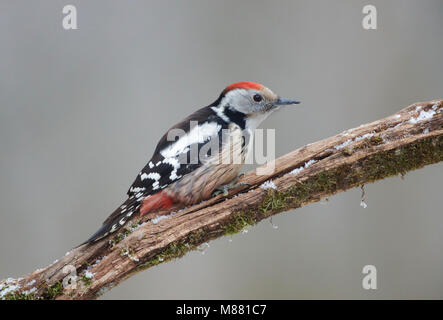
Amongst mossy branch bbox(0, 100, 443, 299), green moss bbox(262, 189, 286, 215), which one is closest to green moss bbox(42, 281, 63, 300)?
mossy branch bbox(0, 100, 443, 299)

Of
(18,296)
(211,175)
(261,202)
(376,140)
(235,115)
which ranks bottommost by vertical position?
(18,296)

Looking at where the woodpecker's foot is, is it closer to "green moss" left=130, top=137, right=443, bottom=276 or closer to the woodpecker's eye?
"green moss" left=130, top=137, right=443, bottom=276

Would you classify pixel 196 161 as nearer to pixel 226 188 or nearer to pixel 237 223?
pixel 226 188

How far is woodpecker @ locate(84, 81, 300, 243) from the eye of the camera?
2091 mm

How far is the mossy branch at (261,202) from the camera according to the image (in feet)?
6.34

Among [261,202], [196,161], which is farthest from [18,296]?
[261,202]

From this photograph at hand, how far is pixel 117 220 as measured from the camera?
201 centimetres

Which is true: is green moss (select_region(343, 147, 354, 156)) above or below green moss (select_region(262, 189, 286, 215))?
above

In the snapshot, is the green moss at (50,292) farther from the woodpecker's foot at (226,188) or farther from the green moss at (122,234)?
the woodpecker's foot at (226,188)

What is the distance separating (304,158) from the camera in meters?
2.09

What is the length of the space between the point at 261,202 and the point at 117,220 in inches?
27.5

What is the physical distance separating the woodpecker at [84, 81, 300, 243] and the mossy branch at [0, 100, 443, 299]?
0.09 m

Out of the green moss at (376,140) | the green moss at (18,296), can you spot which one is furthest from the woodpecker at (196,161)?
the green moss at (376,140)
